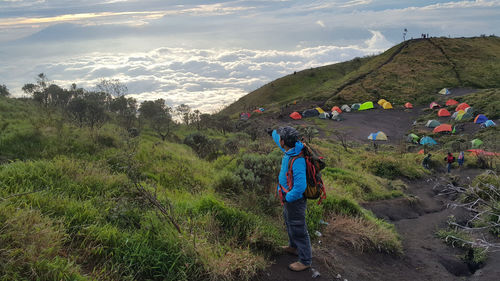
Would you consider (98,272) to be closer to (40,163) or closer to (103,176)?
(103,176)

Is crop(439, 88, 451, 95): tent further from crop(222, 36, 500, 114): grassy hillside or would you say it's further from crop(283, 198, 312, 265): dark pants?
crop(283, 198, 312, 265): dark pants

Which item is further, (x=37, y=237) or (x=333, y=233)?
(x=333, y=233)

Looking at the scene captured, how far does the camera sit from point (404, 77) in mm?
70688

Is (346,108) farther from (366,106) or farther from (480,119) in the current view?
(480,119)

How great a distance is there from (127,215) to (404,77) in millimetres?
78066

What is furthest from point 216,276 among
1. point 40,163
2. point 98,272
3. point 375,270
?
point 40,163

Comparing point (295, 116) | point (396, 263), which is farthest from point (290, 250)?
point (295, 116)

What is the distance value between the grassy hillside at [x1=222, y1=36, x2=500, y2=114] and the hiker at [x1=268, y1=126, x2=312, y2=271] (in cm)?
5799

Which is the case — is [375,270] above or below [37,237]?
below

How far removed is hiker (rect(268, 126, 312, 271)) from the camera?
3977mm

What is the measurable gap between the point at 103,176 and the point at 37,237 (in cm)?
235

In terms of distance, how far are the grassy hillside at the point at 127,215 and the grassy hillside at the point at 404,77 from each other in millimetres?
56068

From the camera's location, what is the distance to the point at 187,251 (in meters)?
3.59

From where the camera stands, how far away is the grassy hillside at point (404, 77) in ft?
208
